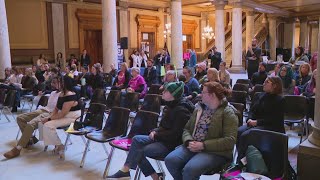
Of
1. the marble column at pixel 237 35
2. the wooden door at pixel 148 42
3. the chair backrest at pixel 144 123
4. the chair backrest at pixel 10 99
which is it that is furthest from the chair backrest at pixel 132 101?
the wooden door at pixel 148 42

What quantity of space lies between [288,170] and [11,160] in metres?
3.64

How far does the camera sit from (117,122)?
414 cm

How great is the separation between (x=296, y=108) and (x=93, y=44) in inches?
506

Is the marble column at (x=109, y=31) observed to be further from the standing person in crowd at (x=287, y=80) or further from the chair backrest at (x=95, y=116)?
the chair backrest at (x=95, y=116)

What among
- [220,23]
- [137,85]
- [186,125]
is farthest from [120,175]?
[220,23]

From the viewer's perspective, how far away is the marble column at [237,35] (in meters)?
14.4

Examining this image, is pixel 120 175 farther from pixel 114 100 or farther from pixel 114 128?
pixel 114 100

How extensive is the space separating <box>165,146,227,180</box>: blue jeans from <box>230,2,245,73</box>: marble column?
1232cm

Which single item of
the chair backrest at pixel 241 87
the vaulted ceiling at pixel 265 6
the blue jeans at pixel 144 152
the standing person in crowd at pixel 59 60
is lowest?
the blue jeans at pixel 144 152

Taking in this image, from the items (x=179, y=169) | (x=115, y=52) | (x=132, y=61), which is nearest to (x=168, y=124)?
(x=179, y=169)

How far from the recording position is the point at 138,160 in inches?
130

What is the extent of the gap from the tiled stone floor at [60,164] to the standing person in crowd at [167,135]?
517mm

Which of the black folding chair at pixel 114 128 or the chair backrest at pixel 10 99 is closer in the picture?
the black folding chair at pixel 114 128

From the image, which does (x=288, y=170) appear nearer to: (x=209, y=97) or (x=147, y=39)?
(x=209, y=97)
